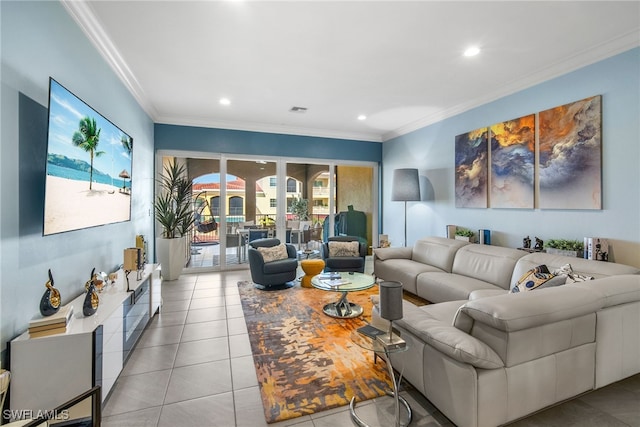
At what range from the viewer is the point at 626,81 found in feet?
9.22

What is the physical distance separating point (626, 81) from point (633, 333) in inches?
93.0

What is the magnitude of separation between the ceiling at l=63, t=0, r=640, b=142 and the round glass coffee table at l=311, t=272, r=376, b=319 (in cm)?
255

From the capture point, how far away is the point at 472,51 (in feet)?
9.98

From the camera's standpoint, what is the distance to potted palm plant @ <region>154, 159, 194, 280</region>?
5.05 meters

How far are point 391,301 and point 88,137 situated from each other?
102 inches

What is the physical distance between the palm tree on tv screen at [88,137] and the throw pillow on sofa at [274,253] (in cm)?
266

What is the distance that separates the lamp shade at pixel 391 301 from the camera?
170 centimetres

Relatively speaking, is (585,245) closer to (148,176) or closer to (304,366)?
(304,366)

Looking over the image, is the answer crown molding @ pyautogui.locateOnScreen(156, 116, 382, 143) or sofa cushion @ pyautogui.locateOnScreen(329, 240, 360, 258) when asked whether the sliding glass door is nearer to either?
crown molding @ pyautogui.locateOnScreen(156, 116, 382, 143)

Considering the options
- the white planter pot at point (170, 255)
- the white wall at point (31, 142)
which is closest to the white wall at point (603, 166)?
the white planter pot at point (170, 255)

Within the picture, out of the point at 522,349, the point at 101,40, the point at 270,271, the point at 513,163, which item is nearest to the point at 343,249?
the point at 270,271

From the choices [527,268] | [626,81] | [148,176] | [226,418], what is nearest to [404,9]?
[626,81]

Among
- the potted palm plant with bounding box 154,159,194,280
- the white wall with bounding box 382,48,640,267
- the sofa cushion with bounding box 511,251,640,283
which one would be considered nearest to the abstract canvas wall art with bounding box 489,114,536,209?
the white wall with bounding box 382,48,640,267

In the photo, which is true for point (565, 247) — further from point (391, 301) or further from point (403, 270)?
point (391, 301)
